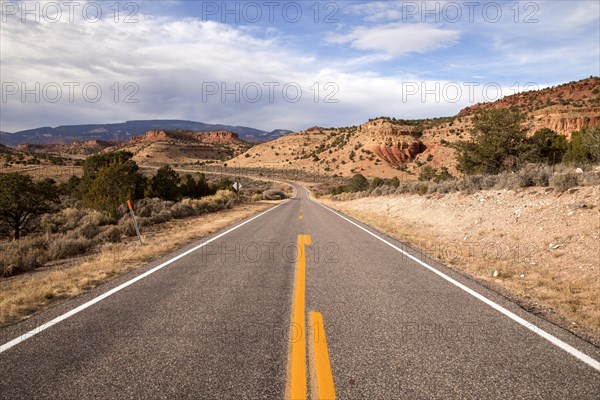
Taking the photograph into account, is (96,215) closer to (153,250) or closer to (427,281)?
(153,250)

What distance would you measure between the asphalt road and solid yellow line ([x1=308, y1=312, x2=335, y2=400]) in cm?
3

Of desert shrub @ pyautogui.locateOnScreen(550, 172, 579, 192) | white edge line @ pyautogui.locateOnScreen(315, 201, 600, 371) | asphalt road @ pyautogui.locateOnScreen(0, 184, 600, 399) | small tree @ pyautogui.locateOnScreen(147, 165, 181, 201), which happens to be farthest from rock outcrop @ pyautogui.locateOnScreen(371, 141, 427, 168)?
asphalt road @ pyautogui.locateOnScreen(0, 184, 600, 399)

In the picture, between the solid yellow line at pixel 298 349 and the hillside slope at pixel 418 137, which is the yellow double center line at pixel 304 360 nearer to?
the solid yellow line at pixel 298 349

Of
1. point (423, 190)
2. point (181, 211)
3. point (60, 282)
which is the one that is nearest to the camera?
point (60, 282)

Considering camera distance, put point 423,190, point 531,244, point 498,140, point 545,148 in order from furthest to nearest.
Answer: point 545,148
point 498,140
point 423,190
point 531,244

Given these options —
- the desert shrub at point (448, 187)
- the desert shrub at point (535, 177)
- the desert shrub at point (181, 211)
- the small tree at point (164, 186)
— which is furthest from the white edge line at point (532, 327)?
the small tree at point (164, 186)

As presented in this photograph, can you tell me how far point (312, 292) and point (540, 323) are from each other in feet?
10.5

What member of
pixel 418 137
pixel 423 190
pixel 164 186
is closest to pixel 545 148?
pixel 423 190

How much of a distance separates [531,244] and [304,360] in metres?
8.58

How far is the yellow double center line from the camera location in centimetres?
292

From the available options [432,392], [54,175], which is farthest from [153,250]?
[54,175]

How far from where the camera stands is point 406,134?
8769cm

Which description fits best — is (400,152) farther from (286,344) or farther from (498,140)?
(286,344)

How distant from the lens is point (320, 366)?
3.32 meters
